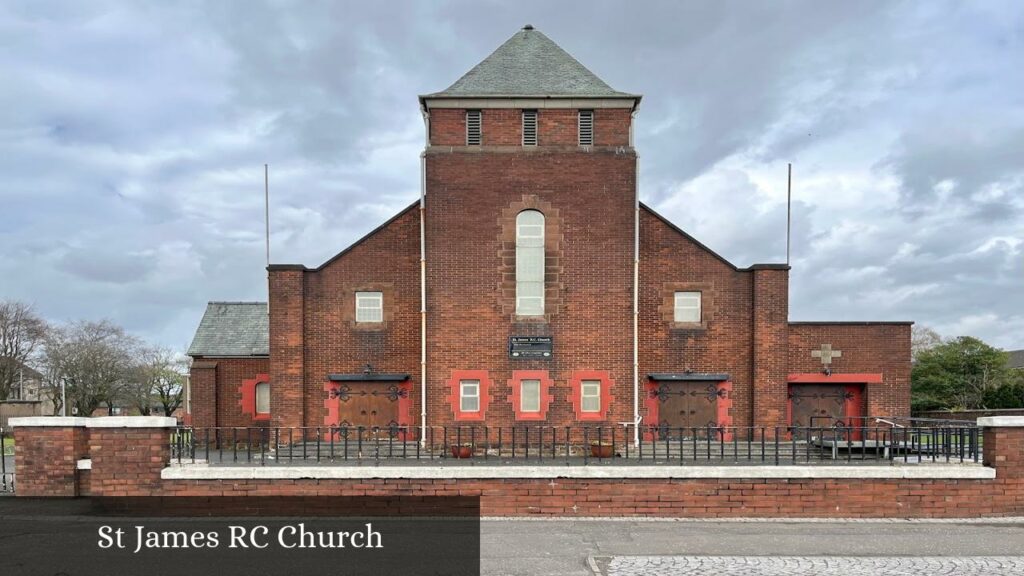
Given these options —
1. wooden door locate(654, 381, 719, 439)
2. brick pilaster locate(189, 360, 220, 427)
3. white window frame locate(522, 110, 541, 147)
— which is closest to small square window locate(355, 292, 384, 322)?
white window frame locate(522, 110, 541, 147)

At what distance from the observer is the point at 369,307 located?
23984mm

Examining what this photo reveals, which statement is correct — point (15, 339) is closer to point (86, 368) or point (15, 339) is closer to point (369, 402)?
point (86, 368)

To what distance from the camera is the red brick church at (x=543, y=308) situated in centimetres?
2216

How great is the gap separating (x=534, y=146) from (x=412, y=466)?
11805 millimetres

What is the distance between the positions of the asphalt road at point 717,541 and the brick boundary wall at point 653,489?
400 millimetres

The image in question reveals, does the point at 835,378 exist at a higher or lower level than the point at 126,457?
higher

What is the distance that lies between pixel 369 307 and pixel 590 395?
7363 millimetres

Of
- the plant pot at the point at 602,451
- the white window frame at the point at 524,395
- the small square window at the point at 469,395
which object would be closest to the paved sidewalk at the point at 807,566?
the plant pot at the point at 602,451

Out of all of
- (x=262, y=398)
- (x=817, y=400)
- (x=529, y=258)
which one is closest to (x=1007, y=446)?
(x=817, y=400)

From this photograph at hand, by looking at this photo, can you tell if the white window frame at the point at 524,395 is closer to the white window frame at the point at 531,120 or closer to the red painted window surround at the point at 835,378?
the white window frame at the point at 531,120

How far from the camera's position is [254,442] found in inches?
985

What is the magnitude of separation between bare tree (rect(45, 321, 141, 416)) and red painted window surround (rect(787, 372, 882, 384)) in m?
60.4

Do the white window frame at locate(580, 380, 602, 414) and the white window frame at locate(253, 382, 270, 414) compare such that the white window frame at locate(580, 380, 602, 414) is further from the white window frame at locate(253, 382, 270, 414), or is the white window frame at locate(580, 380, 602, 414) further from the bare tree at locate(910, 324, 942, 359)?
the bare tree at locate(910, 324, 942, 359)

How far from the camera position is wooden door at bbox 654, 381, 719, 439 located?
76.8 ft
